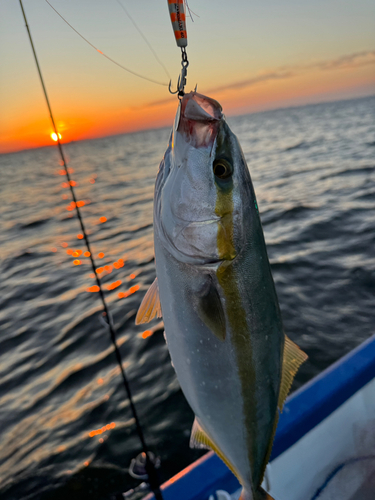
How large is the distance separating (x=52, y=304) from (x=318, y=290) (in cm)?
597

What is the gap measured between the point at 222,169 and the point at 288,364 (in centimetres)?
100

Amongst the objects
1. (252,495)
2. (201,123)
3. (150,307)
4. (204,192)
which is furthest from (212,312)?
(252,495)

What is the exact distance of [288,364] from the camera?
171 centimetres

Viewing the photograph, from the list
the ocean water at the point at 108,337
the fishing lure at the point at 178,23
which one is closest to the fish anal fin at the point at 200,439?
the fishing lure at the point at 178,23

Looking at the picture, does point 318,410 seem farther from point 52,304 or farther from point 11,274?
point 11,274

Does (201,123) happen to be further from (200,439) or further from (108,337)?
(108,337)

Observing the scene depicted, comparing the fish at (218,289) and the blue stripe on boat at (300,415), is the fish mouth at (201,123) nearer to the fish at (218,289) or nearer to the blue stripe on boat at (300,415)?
the fish at (218,289)

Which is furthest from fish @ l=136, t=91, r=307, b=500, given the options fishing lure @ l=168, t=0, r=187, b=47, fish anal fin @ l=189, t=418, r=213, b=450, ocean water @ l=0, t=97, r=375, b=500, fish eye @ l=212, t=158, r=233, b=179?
ocean water @ l=0, t=97, r=375, b=500

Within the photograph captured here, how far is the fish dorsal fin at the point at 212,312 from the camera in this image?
4.86 ft

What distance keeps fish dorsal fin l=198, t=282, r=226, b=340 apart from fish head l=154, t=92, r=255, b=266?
137 millimetres

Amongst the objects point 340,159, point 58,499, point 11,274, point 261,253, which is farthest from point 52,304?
point 340,159

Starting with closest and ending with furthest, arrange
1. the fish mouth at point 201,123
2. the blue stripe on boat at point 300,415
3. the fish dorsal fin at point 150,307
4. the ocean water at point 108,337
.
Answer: the fish mouth at point 201,123 < the fish dorsal fin at point 150,307 < the blue stripe on boat at point 300,415 < the ocean water at point 108,337

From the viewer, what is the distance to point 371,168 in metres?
16.0

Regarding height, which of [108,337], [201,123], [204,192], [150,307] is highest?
[201,123]
